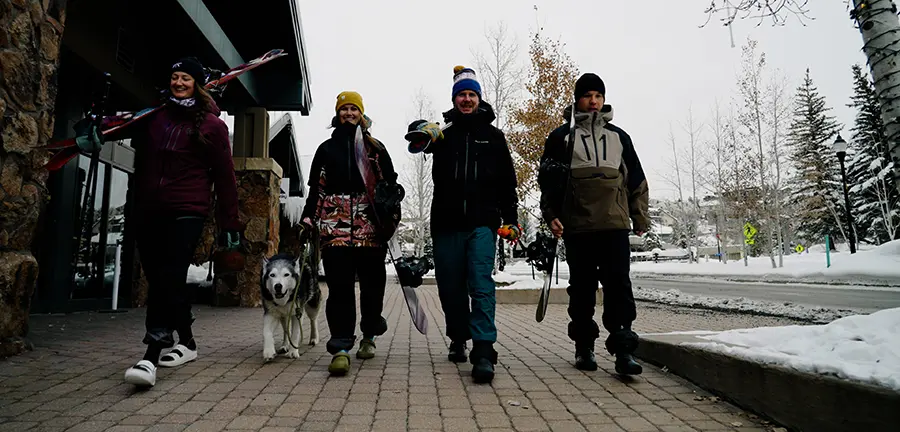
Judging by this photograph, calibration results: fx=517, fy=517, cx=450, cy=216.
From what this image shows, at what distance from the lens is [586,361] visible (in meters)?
3.64

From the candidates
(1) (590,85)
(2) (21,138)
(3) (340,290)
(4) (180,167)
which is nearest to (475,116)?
(1) (590,85)

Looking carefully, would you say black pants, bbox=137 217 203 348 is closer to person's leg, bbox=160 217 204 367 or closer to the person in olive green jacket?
person's leg, bbox=160 217 204 367

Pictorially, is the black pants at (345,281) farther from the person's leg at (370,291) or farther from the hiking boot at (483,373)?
the hiking boot at (483,373)

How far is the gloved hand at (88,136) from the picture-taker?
321cm

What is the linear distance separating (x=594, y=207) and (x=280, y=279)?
2.39 meters

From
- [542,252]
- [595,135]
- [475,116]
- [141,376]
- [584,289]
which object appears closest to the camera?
[141,376]

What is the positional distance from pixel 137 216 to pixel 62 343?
1965mm

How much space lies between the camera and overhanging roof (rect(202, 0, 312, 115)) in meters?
8.93

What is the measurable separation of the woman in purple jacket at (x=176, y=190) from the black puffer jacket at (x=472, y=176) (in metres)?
1.47

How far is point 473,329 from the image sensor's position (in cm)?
350

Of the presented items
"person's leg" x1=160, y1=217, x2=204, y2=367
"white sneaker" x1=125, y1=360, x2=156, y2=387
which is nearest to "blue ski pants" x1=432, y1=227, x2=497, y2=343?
"person's leg" x1=160, y1=217, x2=204, y2=367

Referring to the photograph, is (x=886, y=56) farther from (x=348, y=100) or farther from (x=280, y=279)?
(x=280, y=279)

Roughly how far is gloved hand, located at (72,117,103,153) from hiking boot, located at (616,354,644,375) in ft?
11.8

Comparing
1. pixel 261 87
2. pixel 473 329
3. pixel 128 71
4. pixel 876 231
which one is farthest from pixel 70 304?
pixel 876 231
